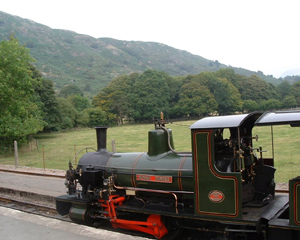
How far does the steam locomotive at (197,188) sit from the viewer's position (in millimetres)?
4855

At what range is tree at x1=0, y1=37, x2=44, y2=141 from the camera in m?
20.3

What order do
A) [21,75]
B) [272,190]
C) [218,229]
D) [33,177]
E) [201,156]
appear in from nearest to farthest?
[201,156], [218,229], [272,190], [33,177], [21,75]

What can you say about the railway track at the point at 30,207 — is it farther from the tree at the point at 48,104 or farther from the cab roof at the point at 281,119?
the tree at the point at 48,104

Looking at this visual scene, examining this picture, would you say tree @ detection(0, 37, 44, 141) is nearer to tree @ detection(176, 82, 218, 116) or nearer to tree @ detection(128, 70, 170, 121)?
tree @ detection(128, 70, 170, 121)

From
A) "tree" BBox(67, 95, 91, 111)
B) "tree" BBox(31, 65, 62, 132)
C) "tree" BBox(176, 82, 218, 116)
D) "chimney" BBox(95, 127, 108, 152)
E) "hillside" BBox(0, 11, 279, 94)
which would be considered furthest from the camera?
"hillside" BBox(0, 11, 279, 94)

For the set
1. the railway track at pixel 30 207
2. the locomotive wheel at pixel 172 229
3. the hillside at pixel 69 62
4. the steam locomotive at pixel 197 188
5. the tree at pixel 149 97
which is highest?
the hillside at pixel 69 62

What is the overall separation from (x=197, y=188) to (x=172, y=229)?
165 centimetres

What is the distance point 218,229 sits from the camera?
5449mm

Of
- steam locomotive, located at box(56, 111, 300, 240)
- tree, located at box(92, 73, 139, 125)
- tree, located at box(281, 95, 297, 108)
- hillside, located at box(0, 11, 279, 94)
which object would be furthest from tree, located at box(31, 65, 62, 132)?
hillside, located at box(0, 11, 279, 94)

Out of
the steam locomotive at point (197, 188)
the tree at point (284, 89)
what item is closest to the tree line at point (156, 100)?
the tree at point (284, 89)

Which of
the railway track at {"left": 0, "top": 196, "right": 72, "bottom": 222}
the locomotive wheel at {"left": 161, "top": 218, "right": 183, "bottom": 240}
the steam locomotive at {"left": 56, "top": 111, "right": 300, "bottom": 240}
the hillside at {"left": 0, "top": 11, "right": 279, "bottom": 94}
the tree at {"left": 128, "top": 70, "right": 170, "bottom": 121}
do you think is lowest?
the railway track at {"left": 0, "top": 196, "right": 72, "bottom": 222}

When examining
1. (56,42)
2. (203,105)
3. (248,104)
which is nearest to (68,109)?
(203,105)

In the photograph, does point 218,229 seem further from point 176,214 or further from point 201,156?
point 201,156

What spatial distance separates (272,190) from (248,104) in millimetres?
57888
